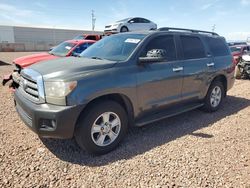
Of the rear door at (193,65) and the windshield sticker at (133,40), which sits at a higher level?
the windshield sticker at (133,40)

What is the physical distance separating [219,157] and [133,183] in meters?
1.47

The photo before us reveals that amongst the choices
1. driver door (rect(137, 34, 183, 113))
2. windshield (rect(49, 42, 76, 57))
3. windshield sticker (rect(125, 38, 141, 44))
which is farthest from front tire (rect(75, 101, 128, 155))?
windshield (rect(49, 42, 76, 57))

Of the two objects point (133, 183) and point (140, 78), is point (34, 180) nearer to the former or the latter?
point (133, 183)

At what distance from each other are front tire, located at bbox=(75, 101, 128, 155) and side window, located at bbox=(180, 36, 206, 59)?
6.80 feet

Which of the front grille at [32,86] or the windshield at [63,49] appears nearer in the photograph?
the front grille at [32,86]

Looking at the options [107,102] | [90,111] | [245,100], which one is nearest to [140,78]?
[107,102]

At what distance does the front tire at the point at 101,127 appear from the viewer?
313cm

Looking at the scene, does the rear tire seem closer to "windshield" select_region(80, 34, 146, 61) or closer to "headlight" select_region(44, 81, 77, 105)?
"windshield" select_region(80, 34, 146, 61)

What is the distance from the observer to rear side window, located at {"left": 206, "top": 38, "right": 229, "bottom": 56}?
5.37 meters

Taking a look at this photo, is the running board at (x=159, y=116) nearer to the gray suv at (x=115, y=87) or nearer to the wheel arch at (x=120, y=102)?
the gray suv at (x=115, y=87)

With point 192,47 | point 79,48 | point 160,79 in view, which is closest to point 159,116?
point 160,79

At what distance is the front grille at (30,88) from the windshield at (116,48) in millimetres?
1227

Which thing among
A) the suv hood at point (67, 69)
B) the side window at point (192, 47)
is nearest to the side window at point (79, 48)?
the side window at point (192, 47)

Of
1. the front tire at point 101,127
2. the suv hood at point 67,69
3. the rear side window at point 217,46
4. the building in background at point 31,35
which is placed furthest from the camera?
the building in background at point 31,35
